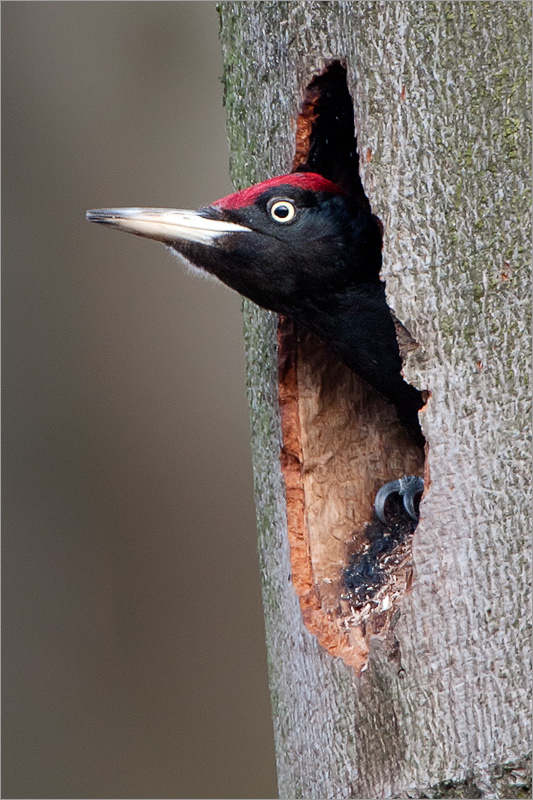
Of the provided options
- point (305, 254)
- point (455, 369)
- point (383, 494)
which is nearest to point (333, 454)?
point (383, 494)

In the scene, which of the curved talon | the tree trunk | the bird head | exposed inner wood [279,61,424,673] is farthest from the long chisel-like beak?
the curved talon

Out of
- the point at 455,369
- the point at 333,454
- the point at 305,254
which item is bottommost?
the point at 455,369

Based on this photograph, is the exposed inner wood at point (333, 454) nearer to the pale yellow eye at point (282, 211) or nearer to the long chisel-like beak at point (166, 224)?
the pale yellow eye at point (282, 211)

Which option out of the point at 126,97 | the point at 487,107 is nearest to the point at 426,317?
the point at 487,107

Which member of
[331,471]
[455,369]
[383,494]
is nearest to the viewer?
[455,369]

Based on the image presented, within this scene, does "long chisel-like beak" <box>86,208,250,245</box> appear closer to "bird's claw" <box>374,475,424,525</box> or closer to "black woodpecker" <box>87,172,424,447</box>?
"black woodpecker" <box>87,172,424,447</box>

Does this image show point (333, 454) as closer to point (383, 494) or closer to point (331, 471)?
point (331, 471)

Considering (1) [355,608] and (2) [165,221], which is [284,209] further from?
(1) [355,608]
